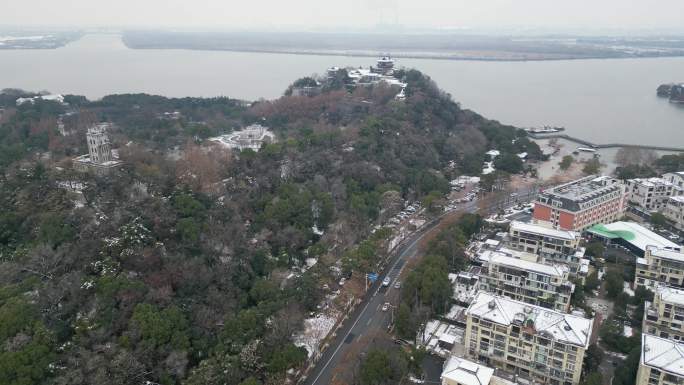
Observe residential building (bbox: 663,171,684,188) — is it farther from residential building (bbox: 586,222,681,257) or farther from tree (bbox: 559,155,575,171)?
tree (bbox: 559,155,575,171)

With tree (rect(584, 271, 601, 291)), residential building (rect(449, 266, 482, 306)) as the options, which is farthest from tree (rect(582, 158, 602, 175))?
residential building (rect(449, 266, 482, 306))

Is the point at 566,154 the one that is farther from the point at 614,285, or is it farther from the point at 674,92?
the point at 674,92

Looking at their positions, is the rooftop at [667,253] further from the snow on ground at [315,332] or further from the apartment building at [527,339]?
the snow on ground at [315,332]

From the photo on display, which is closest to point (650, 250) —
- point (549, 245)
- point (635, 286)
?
point (635, 286)

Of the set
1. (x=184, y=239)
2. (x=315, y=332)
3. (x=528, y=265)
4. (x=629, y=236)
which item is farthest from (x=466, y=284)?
(x=184, y=239)

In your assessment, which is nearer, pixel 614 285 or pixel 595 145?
pixel 614 285
